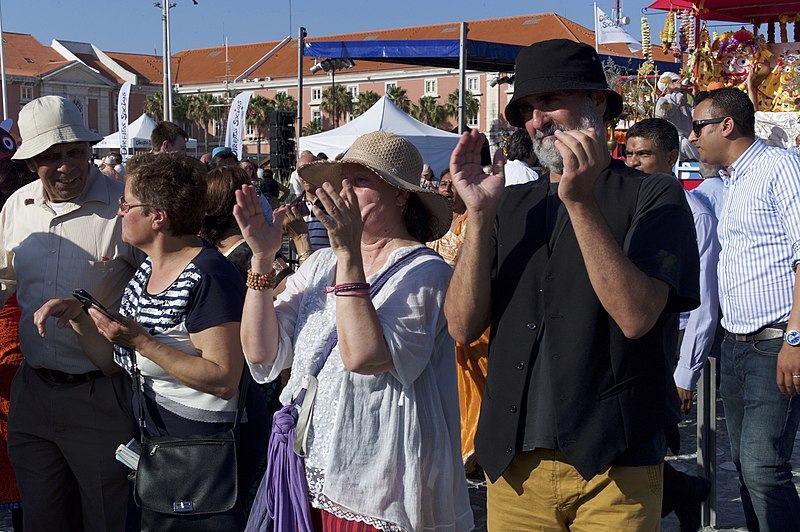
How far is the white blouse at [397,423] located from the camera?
2.56 meters

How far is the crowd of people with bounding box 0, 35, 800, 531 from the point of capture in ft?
7.50

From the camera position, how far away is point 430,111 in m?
63.8

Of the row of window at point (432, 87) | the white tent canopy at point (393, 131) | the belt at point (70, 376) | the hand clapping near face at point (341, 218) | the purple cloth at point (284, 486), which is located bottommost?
the purple cloth at point (284, 486)

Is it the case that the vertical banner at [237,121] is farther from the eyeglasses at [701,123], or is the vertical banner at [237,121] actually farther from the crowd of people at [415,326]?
the eyeglasses at [701,123]

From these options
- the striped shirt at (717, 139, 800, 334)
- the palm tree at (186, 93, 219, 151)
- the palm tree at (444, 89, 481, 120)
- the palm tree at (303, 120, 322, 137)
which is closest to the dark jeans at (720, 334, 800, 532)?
the striped shirt at (717, 139, 800, 334)

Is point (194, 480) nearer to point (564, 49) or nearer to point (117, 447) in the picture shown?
point (117, 447)

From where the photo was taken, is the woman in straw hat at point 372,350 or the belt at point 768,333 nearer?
the woman in straw hat at point 372,350

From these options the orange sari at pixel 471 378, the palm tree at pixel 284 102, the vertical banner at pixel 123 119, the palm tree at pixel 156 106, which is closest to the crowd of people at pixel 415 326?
the orange sari at pixel 471 378

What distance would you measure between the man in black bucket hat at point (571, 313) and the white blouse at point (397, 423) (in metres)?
0.18

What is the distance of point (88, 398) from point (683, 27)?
1458 cm

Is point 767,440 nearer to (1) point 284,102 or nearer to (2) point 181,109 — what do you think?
(1) point 284,102

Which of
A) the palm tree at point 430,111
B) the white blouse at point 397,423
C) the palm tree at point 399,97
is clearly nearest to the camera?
the white blouse at point 397,423

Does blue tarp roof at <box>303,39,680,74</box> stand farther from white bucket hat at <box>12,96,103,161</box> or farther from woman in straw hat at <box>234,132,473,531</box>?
woman in straw hat at <box>234,132,473,531</box>

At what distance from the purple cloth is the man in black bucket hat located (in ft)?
1.84
